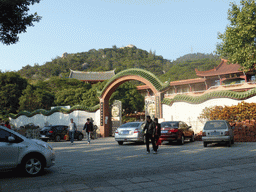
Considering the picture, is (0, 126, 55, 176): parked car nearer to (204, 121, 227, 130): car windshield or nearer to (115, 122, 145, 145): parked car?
(115, 122, 145, 145): parked car

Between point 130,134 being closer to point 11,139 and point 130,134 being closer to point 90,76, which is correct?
point 11,139

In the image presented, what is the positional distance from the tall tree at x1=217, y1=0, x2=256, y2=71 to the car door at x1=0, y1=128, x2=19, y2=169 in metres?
20.0

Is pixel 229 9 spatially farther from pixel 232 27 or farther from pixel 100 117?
pixel 100 117

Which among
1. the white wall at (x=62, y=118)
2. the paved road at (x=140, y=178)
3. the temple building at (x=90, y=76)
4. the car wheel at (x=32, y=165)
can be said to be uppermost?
the temple building at (x=90, y=76)

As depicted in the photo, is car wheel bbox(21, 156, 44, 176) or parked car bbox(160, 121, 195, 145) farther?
parked car bbox(160, 121, 195, 145)

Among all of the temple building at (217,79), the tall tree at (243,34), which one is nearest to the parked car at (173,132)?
the tall tree at (243,34)

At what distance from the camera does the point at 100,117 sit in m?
26.5

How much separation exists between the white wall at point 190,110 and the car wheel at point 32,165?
15.0 metres

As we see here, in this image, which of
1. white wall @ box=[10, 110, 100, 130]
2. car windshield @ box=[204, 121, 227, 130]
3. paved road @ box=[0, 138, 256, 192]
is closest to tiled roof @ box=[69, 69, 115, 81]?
white wall @ box=[10, 110, 100, 130]

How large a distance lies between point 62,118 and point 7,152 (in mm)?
23487

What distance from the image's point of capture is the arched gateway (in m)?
22.2

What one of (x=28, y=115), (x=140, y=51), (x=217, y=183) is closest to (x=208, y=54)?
(x=140, y=51)

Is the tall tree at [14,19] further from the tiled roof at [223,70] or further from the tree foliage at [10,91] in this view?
the tiled roof at [223,70]

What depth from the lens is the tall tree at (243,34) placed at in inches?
846
